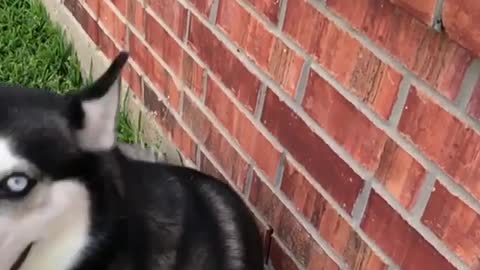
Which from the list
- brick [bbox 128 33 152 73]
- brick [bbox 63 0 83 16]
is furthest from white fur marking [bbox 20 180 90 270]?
brick [bbox 63 0 83 16]

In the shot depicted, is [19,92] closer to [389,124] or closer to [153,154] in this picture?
[389,124]

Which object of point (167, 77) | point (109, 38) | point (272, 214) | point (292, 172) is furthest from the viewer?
point (109, 38)

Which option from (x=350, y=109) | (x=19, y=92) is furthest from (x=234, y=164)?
(x=19, y=92)

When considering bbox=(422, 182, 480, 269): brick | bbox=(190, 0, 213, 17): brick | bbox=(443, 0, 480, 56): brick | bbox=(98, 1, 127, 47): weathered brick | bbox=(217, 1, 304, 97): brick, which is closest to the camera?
bbox=(443, 0, 480, 56): brick

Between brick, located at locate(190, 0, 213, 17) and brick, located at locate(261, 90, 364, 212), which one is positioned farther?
brick, located at locate(190, 0, 213, 17)

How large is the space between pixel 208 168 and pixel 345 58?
2.52 ft

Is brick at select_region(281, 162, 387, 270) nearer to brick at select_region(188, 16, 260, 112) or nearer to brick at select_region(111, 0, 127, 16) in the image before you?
brick at select_region(188, 16, 260, 112)

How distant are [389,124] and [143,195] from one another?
1.90 ft

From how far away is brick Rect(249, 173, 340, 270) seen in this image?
1922 mm

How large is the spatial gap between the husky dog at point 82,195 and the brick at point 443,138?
57cm

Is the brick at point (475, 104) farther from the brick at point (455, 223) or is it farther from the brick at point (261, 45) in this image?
the brick at point (261, 45)

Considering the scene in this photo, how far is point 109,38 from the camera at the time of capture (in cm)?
271

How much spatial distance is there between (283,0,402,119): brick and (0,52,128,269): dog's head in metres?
0.41

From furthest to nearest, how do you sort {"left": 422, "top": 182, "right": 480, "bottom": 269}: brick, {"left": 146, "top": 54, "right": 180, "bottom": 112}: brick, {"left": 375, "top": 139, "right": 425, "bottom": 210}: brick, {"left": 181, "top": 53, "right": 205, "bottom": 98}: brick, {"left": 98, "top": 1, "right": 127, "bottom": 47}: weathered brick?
{"left": 98, "top": 1, "right": 127, "bottom": 47}: weathered brick, {"left": 146, "top": 54, "right": 180, "bottom": 112}: brick, {"left": 181, "top": 53, "right": 205, "bottom": 98}: brick, {"left": 375, "top": 139, "right": 425, "bottom": 210}: brick, {"left": 422, "top": 182, "right": 480, "bottom": 269}: brick
